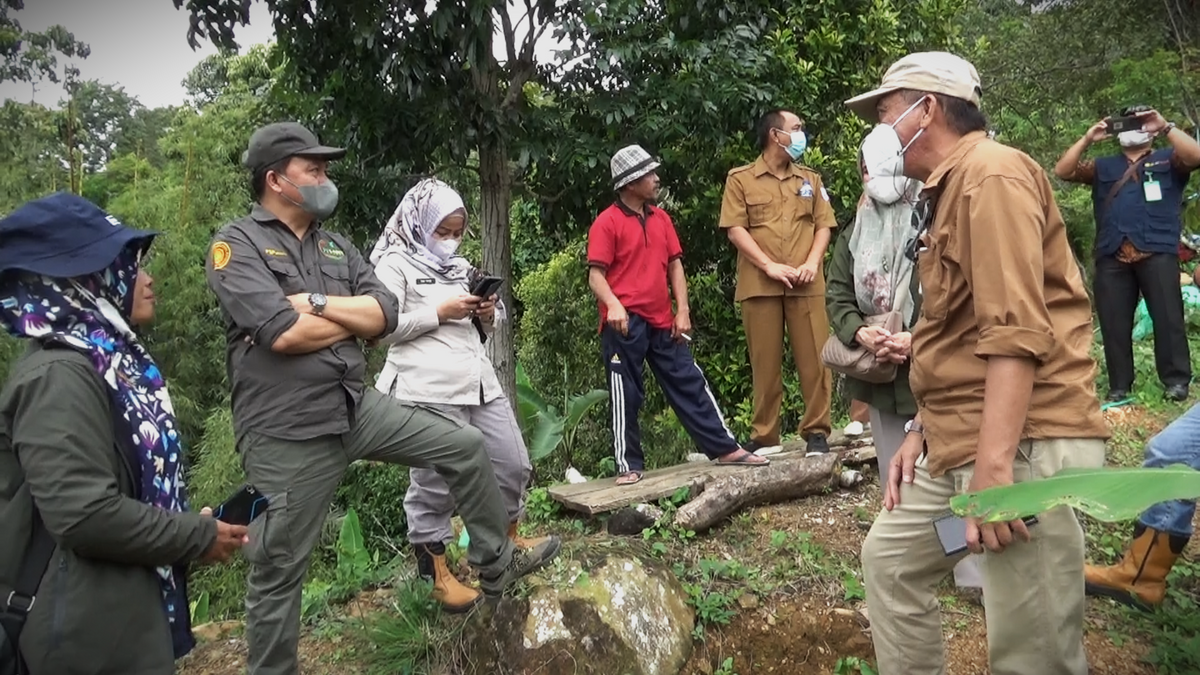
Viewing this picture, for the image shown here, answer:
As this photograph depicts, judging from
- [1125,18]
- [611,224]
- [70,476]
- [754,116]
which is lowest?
[70,476]

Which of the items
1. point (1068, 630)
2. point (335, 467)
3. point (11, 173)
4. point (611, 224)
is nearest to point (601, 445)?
point (611, 224)

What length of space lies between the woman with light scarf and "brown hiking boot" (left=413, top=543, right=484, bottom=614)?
1.79 metres

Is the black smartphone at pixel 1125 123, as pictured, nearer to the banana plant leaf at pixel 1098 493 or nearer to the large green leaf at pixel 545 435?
the large green leaf at pixel 545 435

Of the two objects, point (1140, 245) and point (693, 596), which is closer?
point (693, 596)

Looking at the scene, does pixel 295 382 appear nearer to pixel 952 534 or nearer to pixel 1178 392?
pixel 952 534

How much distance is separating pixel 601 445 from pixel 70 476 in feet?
19.3

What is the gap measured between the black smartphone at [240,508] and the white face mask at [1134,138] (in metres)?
5.56

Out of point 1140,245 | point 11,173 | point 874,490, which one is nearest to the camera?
point 874,490

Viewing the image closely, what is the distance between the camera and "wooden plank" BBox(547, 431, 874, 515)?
463cm

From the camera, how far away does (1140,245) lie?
5613mm

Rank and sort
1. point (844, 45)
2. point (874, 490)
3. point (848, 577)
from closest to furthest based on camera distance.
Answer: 1. point (848, 577)
2. point (874, 490)
3. point (844, 45)

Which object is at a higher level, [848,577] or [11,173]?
[11,173]

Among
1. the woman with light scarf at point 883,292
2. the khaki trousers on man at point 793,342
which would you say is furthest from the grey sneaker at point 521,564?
the khaki trousers on man at point 793,342

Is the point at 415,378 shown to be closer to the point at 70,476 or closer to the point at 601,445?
the point at 70,476
